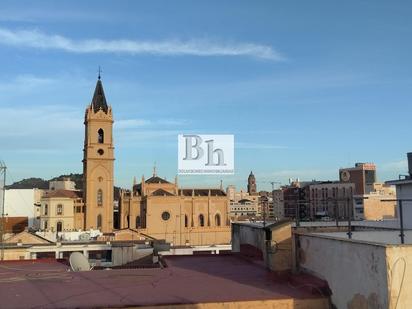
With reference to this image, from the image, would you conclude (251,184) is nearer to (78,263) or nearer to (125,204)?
(125,204)

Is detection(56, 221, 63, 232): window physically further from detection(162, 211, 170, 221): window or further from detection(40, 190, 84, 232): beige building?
detection(162, 211, 170, 221): window

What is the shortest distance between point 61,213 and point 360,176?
3427 inches

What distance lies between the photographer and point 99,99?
7225 cm

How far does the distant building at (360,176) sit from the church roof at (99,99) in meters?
78.5

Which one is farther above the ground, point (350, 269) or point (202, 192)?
point (202, 192)

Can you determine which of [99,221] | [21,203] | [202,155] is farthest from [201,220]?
[202,155]

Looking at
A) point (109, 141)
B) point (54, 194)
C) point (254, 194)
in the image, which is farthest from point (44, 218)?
point (254, 194)

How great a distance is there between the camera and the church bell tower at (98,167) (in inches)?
2685

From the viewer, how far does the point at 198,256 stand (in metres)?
14.7

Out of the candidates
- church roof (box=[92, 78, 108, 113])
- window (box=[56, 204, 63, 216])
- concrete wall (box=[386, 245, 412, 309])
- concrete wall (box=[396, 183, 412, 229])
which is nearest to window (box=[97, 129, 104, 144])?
church roof (box=[92, 78, 108, 113])

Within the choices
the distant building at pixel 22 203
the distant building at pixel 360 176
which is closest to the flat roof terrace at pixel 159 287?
the distant building at pixel 22 203

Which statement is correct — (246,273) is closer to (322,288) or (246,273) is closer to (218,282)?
(218,282)

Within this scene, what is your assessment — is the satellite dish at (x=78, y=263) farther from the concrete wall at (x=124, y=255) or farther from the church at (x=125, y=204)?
the church at (x=125, y=204)

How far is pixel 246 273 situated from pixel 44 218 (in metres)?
63.2
